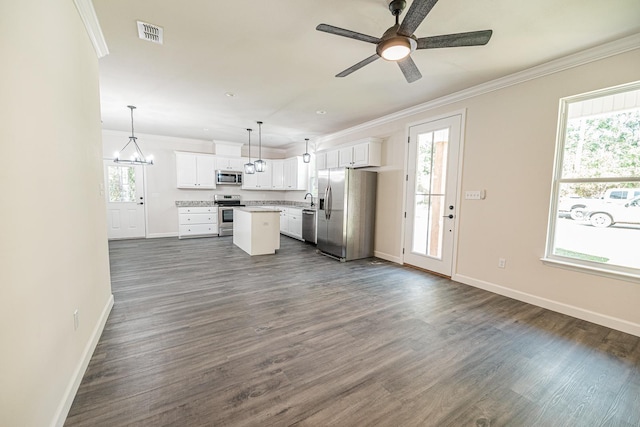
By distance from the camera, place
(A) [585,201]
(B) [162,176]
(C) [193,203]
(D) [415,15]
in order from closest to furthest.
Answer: (D) [415,15] → (A) [585,201] → (B) [162,176] → (C) [193,203]

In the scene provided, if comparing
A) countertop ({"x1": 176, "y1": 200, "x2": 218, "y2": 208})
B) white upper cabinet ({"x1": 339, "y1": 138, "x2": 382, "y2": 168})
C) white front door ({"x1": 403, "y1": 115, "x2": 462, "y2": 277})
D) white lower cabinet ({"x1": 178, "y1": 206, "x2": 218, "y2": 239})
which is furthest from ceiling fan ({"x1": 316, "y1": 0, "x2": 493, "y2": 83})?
countertop ({"x1": 176, "y1": 200, "x2": 218, "y2": 208})

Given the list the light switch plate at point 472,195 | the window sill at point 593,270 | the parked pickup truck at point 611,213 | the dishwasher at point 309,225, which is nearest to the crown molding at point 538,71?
the light switch plate at point 472,195

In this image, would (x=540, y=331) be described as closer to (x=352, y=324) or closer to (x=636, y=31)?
(x=352, y=324)

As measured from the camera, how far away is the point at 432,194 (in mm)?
4254

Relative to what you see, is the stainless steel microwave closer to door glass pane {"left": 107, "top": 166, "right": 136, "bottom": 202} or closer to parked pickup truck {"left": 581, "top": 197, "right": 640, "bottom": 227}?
door glass pane {"left": 107, "top": 166, "right": 136, "bottom": 202}

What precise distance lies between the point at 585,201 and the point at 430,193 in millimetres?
1809

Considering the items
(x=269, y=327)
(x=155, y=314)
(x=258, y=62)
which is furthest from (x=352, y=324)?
(x=258, y=62)

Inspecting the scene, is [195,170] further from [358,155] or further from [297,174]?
[358,155]

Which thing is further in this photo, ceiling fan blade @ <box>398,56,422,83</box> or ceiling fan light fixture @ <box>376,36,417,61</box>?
ceiling fan blade @ <box>398,56,422,83</box>

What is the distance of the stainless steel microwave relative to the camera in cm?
743

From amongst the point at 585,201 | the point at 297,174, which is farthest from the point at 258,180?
the point at 585,201

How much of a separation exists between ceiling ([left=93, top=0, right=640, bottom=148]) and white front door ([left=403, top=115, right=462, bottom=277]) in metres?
0.59

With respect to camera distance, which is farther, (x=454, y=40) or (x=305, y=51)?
(x=305, y=51)

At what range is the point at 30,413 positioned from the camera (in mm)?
1142
